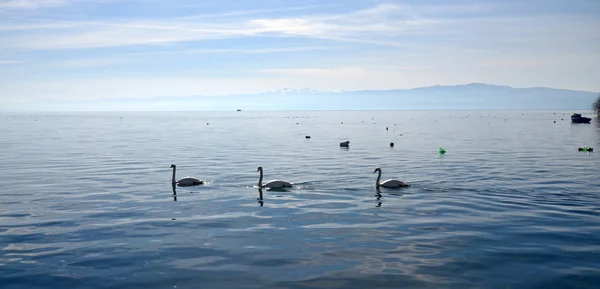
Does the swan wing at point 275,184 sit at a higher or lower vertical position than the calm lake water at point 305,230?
higher

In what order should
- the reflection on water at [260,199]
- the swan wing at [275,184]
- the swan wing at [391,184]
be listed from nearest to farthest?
the reflection on water at [260,199] < the swan wing at [391,184] < the swan wing at [275,184]

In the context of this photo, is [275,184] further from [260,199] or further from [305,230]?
[305,230]

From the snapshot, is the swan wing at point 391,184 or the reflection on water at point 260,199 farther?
the swan wing at point 391,184

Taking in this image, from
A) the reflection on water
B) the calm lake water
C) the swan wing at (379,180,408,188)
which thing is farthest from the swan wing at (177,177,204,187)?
the swan wing at (379,180,408,188)

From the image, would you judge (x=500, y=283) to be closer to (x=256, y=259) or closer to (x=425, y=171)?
(x=256, y=259)

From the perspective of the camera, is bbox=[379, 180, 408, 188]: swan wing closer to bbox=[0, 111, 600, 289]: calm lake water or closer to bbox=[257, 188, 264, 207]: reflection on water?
bbox=[0, 111, 600, 289]: calm lake water

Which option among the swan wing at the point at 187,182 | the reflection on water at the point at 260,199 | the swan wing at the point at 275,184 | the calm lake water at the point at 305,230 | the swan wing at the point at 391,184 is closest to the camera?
the calm lake water at the point at 305,230

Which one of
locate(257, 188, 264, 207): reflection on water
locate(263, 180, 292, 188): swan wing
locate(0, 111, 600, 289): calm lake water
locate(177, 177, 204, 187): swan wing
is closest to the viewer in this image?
locate(0, 111, 600, 289): calm lake water

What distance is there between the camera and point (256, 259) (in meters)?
17.5

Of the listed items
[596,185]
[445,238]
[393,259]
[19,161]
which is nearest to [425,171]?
[596,185]

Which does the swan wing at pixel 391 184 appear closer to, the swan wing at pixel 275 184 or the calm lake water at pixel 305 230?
the calm lake water at pixel 305 230

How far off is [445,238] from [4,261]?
15.3 metres

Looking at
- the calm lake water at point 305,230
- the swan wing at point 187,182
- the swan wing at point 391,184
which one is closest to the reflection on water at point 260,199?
the calm lake water at point 305,230

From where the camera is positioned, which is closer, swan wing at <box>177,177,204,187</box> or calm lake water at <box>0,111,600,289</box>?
calm lake water at <box>0,111,600,289</box>
